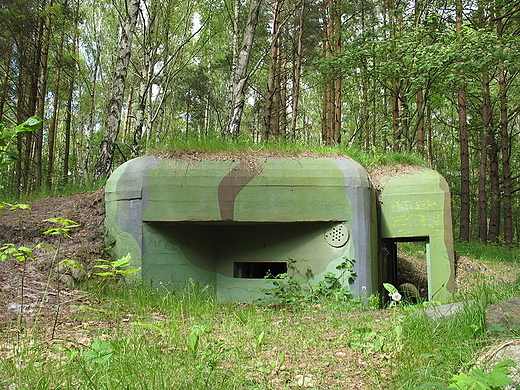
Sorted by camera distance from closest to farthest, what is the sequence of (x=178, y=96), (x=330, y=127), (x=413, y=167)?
1. (x=413, y=167)
2. (x=330, y=127)
3. (x=178, y=96)

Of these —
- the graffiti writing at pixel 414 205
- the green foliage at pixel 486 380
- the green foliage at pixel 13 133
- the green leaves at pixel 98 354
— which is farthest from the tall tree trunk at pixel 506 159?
the green foliage at pixel 13 133

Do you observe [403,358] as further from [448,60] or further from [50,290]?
[448,60]

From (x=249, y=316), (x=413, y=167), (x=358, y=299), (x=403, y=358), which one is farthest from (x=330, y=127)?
(x=403, y=358)

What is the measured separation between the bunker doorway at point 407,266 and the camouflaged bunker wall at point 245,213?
131 cm

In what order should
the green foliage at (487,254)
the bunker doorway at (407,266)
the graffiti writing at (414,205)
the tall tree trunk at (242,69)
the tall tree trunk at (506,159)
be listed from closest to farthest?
1. the graffiti writing at (414,205)
2. the bunker doorway at (407,266)
3. the green foliage at (487,254)
4. the tall tree trunk at (242,69)
5. the tall tree trunk at (506,159)

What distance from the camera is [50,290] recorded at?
504 centimetres

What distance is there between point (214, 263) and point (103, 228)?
176cm

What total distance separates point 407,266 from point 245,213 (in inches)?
190

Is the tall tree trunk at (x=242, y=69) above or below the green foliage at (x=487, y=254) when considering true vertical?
above

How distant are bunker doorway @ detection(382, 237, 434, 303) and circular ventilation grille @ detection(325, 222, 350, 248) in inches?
55.4

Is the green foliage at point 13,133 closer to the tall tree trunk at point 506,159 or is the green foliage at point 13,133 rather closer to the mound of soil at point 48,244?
the mound of soil at point 48,244

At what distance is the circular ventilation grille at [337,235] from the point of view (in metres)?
6.30

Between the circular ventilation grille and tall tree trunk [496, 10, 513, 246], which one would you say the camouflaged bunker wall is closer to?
the circular ventilation grille

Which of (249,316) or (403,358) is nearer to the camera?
(403,358)
